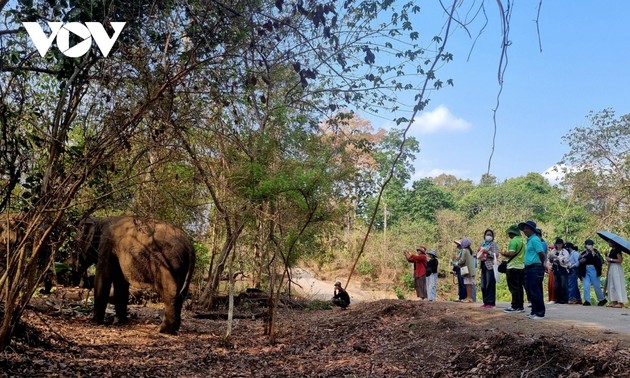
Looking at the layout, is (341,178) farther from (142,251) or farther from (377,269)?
(377,269)

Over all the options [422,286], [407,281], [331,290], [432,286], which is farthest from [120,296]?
[407,281]

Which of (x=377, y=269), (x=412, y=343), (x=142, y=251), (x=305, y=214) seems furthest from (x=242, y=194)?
(x=377, y=269)

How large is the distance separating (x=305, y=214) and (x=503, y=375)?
504 centimetres

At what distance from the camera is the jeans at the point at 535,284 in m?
9.07

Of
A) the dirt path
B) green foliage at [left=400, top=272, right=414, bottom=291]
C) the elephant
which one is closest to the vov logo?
the elephant

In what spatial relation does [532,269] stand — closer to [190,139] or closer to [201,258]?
[190,139]

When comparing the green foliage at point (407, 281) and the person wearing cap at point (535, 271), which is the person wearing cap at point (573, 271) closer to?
the person wearing cap at point (535, 271)

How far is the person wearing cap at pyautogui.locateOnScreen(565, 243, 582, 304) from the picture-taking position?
12398 millimetres

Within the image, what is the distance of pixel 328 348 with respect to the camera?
8.76 meters

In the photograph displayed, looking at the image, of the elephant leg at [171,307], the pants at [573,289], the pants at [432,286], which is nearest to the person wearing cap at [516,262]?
the pants at [573,289]

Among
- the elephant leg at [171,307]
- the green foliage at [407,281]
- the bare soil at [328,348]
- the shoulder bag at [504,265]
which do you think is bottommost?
the bare soil at [328,348]

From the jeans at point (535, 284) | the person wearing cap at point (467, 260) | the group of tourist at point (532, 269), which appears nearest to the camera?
the jeans at point (535, 284)

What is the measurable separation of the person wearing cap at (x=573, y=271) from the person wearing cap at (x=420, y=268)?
3.50m

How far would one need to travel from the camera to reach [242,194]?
32.9 feet
